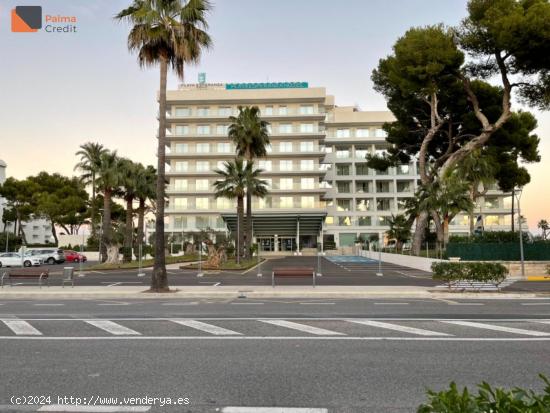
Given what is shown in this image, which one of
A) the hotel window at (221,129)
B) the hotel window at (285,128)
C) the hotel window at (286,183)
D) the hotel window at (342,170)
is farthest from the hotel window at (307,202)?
the hotel window at (221,129)

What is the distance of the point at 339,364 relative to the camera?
6.41m

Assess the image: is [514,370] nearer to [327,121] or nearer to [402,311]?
[402,311]

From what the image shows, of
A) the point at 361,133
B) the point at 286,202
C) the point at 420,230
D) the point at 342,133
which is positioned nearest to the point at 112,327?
the point at 420,230

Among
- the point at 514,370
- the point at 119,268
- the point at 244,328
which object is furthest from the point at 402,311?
the point at 119,268

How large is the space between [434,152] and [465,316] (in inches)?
1367

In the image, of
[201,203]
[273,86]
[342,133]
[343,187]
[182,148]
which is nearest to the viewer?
[201,203]

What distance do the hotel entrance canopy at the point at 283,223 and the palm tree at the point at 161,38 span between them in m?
46.3

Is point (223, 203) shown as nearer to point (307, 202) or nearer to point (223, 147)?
point (223, 147)

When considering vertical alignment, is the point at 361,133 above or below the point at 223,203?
above

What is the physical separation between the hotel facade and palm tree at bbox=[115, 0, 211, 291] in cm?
4666

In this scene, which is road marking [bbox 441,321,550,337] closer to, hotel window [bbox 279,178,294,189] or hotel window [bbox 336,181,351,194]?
hotel window [bbox 279,178,294,189]

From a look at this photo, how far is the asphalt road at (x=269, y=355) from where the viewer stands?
16.8 ft

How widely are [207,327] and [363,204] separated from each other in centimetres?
7062

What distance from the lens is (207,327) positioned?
968cm
